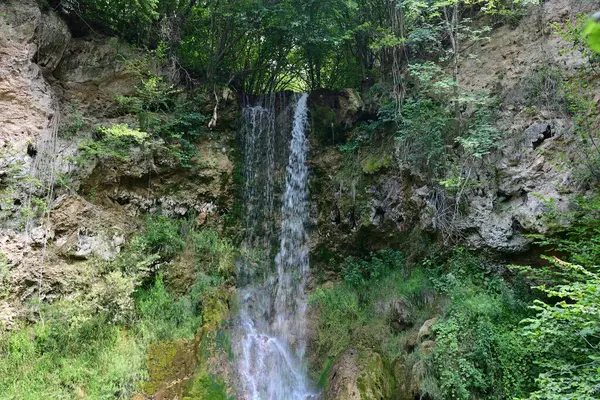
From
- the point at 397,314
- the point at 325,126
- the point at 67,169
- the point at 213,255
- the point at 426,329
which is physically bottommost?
the point at 397,314

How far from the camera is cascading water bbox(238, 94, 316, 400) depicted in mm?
6758

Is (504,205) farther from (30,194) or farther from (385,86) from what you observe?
(30,194)

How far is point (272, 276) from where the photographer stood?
29.1 ft

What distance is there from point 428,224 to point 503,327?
2816 mm

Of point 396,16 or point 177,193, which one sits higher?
point 396,16

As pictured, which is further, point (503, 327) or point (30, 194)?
point (30, 194)

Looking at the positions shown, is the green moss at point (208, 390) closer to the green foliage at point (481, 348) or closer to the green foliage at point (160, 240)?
the green foliage at point (160, 240)

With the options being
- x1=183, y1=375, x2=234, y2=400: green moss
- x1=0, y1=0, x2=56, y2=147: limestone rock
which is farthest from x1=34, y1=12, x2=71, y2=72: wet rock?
x1=183, y1=375, x2=234, y2=400: green moss

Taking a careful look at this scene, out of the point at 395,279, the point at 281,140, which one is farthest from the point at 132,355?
the point at 281,140

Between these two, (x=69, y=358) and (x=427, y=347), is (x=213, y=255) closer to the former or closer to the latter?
(x=69, y=358)

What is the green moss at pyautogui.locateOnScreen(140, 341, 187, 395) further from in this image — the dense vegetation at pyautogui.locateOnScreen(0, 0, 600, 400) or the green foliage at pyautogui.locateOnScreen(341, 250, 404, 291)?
the green foliage at pyautogui.locateOnScreen(341, 250, 404, 291)

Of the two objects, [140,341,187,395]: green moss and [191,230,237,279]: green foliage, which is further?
[191,230,237,279]: green foliage

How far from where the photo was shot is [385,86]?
950 cm

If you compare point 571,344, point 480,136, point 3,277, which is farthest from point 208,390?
point 480,136
